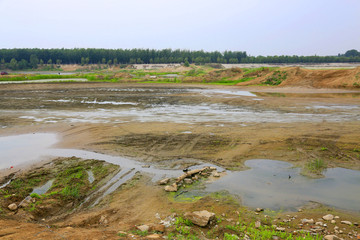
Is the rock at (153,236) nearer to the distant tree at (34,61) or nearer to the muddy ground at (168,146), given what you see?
the muddy ground at (168,146)

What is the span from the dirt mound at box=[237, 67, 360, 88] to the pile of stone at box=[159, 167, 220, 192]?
118 ft

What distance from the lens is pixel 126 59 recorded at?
435ft

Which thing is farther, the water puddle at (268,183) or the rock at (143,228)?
the water puddle at (268,183)

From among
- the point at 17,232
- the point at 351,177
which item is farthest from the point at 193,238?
the point at 351,177

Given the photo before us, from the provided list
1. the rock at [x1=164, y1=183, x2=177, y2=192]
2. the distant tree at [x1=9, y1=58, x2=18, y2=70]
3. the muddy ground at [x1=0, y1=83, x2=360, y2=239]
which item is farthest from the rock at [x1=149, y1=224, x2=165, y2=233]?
the distant tree at [x1=9, y1=58, x2=18, y2=70]

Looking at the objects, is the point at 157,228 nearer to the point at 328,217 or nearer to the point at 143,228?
the point at 143,228

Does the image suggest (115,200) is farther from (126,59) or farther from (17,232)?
(126,59)

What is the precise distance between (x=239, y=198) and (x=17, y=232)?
5.28 m

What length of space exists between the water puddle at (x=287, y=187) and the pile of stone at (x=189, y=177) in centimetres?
54

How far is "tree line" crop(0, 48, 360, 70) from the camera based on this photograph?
119688 mm

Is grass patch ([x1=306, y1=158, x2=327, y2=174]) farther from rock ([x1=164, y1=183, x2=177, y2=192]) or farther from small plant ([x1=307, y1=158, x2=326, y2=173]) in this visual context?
rock ([x1=164, y1=183, x2=177, y2=192])

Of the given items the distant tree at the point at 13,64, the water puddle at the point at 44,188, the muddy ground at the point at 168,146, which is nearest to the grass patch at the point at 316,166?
the muddy ground at the point at 168,146

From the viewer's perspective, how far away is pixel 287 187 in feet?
25.8

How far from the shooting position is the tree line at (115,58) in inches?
4712
